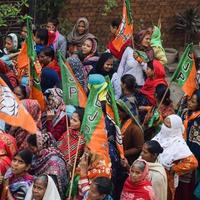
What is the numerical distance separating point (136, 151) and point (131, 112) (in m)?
0.42

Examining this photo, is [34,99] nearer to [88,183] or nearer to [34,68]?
[34,68]

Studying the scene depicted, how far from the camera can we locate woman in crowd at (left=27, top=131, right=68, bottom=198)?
19.5 feet

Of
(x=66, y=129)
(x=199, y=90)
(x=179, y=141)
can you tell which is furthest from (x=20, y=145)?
(x=199, y=90)

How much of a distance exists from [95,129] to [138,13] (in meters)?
Result: 7.52

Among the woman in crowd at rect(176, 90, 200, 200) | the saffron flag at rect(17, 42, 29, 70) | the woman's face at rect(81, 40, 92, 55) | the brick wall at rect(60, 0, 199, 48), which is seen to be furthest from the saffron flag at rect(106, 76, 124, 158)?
the brick wall at rect(60, 0, 199, 48)

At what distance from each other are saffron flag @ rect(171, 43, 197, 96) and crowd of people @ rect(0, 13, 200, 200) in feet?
0.73

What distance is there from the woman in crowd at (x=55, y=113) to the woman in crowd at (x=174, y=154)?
104 cm

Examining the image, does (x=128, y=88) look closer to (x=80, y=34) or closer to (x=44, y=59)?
(x=44, y=59)

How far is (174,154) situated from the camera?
664 cm

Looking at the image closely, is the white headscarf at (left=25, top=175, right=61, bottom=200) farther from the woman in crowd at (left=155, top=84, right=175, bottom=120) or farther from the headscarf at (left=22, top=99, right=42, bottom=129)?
the woman in crowd at (left=155, top=84, right=175, bottom=120)

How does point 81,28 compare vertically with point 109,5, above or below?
above

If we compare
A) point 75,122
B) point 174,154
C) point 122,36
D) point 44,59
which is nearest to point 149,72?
point 122,36

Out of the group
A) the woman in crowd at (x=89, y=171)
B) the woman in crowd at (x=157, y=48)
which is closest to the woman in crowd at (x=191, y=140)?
the woman in crowd at (x=89, y=171)

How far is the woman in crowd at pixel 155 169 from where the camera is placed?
245 inches
